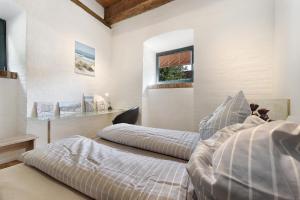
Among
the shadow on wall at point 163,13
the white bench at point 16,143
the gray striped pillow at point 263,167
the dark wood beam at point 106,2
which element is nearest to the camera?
the gray striped pillow at point 263,167

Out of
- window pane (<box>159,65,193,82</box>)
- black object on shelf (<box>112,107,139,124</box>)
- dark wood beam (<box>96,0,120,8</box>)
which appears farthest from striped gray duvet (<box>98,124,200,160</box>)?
dark wood beam (<box>96,0,120,8</box>)

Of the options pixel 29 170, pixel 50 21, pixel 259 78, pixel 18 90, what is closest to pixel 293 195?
pixel 29 170

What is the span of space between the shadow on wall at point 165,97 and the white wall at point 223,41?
0.24 m

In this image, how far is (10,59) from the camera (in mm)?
2504

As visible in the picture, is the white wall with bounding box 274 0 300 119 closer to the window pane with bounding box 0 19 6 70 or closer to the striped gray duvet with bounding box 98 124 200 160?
the striped gray duvet with bounding box 98 124 200 160

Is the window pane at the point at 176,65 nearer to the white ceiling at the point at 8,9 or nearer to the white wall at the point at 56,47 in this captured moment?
the white wall at the point at 56,47

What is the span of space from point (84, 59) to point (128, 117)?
4.78 ft

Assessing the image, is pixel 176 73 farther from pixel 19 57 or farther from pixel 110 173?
pixel 110 173

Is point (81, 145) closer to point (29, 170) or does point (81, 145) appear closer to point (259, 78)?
point (29, 170)

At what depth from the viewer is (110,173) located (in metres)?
0.75

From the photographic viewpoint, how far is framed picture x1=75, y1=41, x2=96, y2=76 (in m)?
3.06

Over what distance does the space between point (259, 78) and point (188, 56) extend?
1519 millimetres

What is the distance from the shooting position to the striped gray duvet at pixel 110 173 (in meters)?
0.64

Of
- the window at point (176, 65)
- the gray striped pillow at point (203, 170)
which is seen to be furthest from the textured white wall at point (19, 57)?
the gray striped pillow at point (203, 170)
